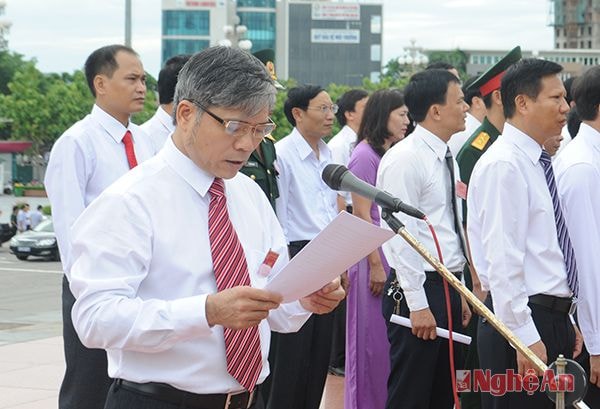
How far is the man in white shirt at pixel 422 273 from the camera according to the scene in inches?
214

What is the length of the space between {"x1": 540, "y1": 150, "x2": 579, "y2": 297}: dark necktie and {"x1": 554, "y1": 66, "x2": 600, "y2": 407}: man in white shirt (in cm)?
6

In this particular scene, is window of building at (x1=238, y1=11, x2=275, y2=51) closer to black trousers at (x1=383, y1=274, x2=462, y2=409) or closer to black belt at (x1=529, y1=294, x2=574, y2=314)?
black trousers at (x1=383, y1=274, x2=462, y2=409)

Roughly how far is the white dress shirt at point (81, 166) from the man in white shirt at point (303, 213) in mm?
1599

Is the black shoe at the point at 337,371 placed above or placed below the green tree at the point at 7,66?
below

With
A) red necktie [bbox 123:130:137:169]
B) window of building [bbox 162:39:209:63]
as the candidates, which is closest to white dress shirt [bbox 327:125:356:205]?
red necktie [bbox 123:130:137:169]

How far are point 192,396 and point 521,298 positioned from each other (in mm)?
1666

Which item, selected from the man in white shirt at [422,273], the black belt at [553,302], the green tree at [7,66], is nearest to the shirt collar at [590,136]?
the black belt at [553,302]

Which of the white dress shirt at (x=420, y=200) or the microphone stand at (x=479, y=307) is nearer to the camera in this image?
the microphone stand at (x=479, y=307)

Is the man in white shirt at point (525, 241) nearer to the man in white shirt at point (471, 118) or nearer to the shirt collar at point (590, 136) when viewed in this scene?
the shirt collar at point (590, 136)

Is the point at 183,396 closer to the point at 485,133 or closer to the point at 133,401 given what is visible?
the point at 133,401

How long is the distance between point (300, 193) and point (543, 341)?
2671mm

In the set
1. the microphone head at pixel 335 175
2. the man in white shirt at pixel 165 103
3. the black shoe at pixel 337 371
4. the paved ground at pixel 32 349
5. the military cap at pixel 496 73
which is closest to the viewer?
the microphone head at pixel 335 175

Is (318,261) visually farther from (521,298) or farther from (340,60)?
(340,60)

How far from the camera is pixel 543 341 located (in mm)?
4469
